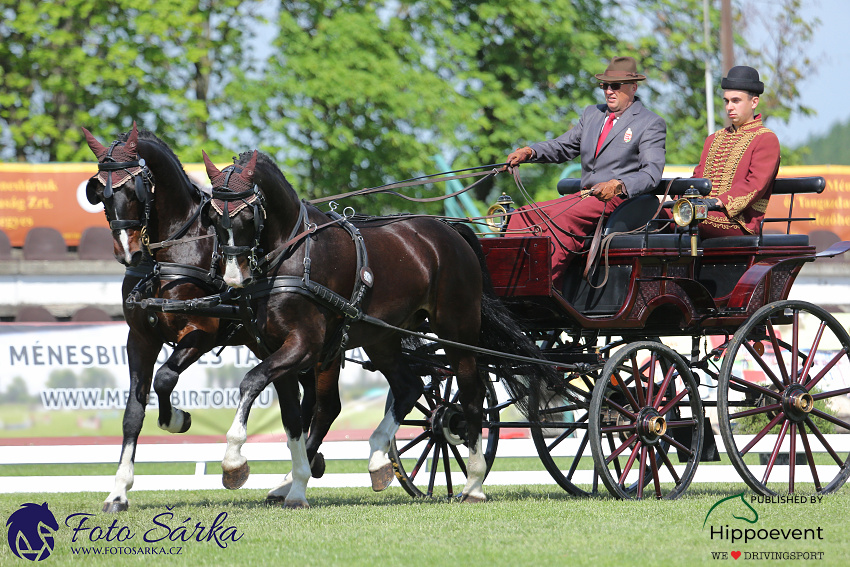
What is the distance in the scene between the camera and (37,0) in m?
18.1

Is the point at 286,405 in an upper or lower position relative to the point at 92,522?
upper

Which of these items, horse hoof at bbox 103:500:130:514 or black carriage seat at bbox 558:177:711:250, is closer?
horse hoof at bbox 103:500:130:514

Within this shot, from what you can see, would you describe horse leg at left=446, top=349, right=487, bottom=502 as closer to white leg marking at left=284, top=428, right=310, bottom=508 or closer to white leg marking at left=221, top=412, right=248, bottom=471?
white leg marking at left=284, top=428, right=310, bottom=508

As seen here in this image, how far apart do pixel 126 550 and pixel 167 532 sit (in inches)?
15.5

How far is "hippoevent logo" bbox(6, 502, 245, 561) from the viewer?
4.89 metres

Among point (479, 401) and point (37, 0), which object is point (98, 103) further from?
point (479, 401)

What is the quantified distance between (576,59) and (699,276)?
13.6m

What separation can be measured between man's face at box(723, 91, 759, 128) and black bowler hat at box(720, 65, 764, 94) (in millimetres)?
35

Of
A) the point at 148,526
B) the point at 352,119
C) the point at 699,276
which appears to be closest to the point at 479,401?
the point at 699,276

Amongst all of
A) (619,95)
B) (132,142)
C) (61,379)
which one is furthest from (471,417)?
(61,379)

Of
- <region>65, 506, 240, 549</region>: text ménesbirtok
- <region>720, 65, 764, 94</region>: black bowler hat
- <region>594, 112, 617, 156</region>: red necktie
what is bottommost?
<region>65, 506, 240, 549</region>: text ménesbirtok

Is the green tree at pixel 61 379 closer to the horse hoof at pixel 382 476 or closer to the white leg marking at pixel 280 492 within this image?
the white leg marking at pixel 280 492

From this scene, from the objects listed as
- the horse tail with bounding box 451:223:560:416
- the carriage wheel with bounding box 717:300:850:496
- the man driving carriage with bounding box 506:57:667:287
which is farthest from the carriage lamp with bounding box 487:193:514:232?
the carriage wheel with bounding box 717:300:850:496

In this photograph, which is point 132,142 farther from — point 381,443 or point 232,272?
point 381,443
